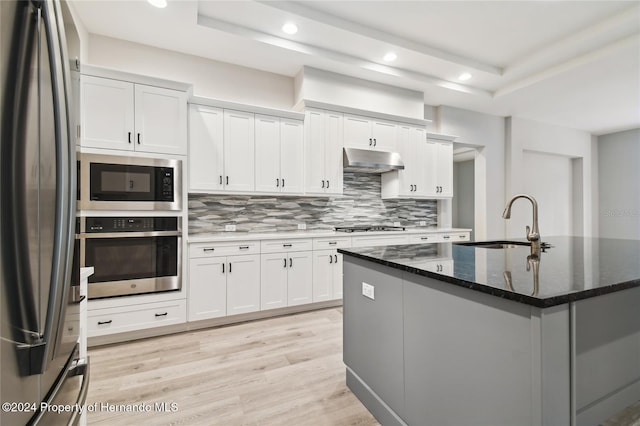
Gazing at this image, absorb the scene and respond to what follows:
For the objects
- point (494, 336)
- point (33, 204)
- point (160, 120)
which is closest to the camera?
point (33, 204)

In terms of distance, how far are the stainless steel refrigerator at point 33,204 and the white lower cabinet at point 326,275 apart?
9.40 feet

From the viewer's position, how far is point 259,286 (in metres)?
3.20

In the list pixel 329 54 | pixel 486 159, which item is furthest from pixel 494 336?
pixel 486 159

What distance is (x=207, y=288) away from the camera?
2973 mm

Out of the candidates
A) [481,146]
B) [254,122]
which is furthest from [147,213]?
[481,146]

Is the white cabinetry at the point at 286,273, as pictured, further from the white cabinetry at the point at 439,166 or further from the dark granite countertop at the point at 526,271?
the white cabinetry at the point at 439,166

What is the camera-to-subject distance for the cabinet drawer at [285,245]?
3.25m

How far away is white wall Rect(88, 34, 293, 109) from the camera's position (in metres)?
3.15

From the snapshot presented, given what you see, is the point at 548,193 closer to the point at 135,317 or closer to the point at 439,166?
the point at 439,166

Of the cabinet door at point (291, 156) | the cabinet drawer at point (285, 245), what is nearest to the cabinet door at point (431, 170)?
the cabinet door at point (291, 156)

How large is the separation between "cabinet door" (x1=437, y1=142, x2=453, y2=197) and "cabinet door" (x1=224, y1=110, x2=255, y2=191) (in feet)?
10.3

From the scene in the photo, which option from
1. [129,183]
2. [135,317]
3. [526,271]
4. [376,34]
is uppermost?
[376,34]

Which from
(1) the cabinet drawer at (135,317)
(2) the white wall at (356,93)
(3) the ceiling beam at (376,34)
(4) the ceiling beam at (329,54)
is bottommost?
(1) the cabinet drawer at (135,317)

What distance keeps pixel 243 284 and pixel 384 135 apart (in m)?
2.85
